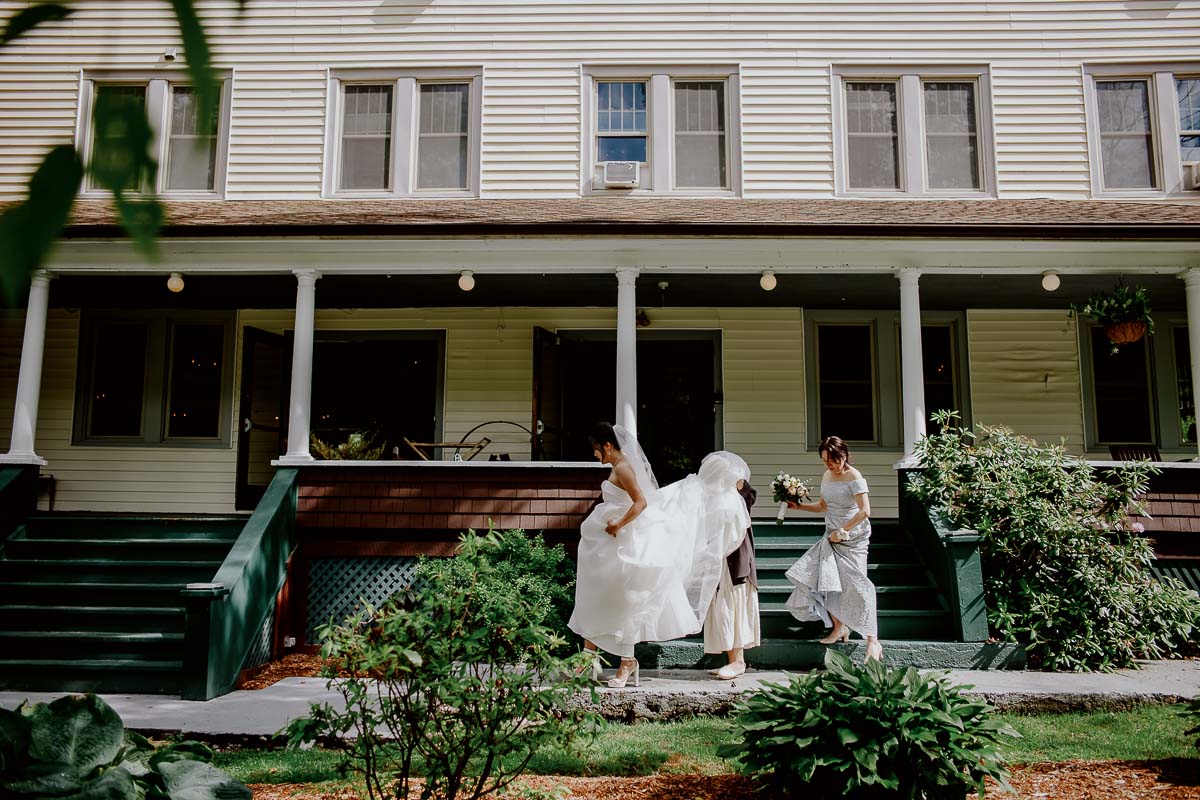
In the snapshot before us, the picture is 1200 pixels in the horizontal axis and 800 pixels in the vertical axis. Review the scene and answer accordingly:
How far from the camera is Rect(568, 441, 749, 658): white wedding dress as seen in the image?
638 centimetres

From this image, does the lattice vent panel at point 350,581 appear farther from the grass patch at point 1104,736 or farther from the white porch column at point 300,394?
the grass patch at point 1104,736

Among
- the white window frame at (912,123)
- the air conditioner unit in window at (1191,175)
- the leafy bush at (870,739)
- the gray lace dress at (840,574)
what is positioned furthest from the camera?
the white window frame at (912,123)

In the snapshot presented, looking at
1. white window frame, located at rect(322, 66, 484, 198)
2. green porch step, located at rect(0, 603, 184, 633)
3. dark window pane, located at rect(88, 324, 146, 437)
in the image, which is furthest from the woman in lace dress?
dark window pane, located at rect(88, 324, 146, 437)

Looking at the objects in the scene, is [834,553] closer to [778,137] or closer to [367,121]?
[778,137]

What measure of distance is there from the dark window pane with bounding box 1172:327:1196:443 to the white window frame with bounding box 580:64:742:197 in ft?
19.3

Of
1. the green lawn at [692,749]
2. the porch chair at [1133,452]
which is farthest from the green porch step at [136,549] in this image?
the porch chair at [1133,452]

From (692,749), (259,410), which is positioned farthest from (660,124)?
(692,749)

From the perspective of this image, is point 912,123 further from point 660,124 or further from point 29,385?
point 29,385

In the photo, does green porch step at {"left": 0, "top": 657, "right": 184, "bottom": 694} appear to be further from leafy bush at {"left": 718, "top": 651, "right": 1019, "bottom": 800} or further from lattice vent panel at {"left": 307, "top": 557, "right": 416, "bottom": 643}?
leafy bush at {"left": 718, "top": 651, "right": 1019, "bottom": 800}

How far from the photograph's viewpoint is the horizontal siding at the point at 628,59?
1064 centimetres

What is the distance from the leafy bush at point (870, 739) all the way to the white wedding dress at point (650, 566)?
2.43 metres

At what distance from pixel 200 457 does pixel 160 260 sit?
35.8ft

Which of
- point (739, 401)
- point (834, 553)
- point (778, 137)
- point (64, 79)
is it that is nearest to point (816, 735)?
point (834, 553)

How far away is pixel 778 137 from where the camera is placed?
1074cm
